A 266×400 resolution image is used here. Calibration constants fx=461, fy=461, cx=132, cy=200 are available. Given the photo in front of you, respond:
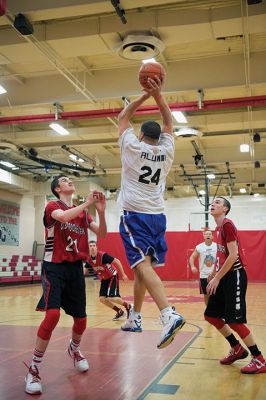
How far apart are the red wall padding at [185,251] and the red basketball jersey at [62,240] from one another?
16.9 m

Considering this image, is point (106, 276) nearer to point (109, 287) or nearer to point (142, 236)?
point (109, 287)

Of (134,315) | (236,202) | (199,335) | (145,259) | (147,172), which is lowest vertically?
(199,335)

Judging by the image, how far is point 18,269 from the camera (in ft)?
66.4

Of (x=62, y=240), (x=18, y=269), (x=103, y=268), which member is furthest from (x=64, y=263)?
(x=18, y=269)

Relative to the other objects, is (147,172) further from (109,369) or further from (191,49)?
(191,49)

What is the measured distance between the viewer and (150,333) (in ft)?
22.6

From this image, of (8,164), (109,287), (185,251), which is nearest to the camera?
(109,287)

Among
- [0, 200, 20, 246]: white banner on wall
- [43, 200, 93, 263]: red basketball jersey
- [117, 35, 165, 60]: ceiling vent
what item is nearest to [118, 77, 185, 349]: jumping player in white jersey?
[43, 200, 93, 263]: red basketball jersey

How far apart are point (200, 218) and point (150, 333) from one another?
746 inches

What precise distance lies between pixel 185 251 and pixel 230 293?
17.0 m

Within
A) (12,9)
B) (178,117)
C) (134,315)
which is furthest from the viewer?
(178,117)

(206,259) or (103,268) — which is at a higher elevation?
(206,259)

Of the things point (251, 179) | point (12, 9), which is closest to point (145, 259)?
point (12, 9)

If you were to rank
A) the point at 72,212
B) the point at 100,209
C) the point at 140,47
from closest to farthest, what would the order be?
the point at 72,212 < the point at 100,209 < the point at 140,47
